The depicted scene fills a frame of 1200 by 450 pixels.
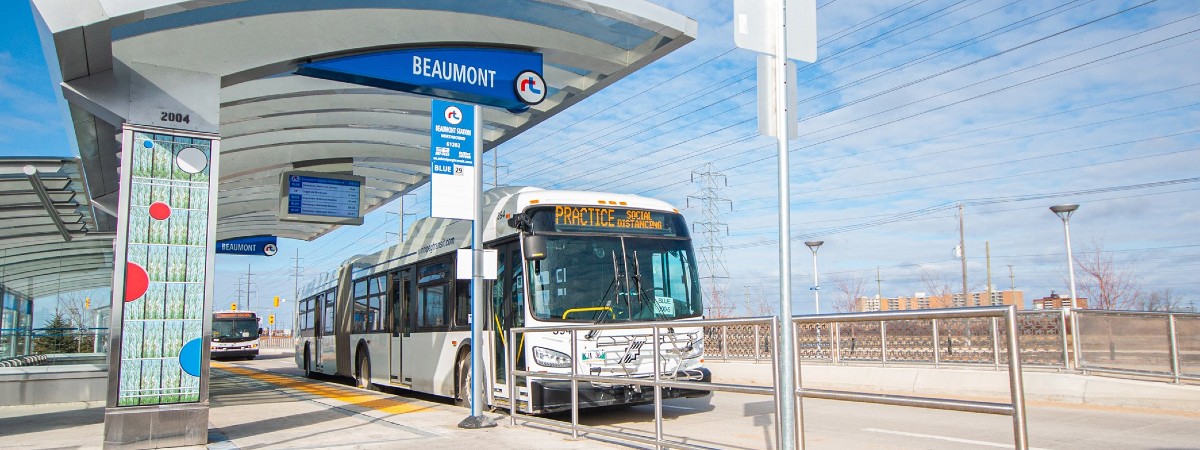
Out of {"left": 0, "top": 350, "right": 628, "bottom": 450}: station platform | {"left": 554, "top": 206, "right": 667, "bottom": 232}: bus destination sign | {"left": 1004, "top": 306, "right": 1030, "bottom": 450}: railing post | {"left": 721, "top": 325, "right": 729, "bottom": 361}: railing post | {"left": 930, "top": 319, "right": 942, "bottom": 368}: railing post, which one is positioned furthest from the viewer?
{"left": 721, "top": 325, "right": 729, "bottom": 361}: railing post

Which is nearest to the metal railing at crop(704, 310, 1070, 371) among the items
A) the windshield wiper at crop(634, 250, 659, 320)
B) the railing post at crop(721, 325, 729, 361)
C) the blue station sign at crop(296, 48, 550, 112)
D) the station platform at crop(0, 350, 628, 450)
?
the windshield wiper at crop(634, 250, 659, 320)

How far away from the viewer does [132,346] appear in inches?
309

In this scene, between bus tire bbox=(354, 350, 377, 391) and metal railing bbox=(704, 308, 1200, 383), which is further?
bus tire bbox=(354, 350, 377, 391)

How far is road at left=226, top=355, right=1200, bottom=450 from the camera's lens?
5.21 meters

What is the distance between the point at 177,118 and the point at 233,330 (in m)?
34.6

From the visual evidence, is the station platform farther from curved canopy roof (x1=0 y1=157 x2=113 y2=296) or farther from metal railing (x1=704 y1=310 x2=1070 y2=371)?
curved canopy roof (x1=0 y1=157 x2=113 y2=296)

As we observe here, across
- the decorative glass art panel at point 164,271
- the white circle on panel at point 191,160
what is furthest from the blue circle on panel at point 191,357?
the white circle on panel at point 191,160

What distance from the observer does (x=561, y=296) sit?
993 centimetres

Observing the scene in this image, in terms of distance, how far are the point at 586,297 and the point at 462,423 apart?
6.69 ft

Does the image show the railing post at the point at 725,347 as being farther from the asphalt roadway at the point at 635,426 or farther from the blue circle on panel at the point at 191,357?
the blue circle on panel at the point at 191,357

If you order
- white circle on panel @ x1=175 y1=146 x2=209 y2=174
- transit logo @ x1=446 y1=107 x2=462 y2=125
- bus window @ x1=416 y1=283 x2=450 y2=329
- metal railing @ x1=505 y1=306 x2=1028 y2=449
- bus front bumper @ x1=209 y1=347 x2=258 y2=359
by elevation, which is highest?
transit logo @ x1=446 y1=107 x2=462 y2=125

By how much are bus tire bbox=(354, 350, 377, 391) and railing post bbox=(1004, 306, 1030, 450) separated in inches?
521

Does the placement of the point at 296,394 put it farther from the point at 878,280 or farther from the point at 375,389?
the point at 878,280

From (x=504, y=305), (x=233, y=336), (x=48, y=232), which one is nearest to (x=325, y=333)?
(x=48, y=232)
